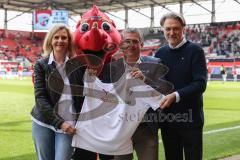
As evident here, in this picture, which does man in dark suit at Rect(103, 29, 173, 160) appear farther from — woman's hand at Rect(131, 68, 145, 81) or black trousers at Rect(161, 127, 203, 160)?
black trousers at Rect(161, 127, 203, 160)

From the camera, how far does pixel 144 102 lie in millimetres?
3525

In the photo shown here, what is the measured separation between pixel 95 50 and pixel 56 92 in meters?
0.74

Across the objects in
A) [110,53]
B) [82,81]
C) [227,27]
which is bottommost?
[82,81]

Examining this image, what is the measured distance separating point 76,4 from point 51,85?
129 feet

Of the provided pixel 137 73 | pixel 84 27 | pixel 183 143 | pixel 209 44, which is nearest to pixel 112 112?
pixel 137 73

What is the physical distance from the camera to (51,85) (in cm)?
349

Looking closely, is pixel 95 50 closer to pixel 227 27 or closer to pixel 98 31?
pixel 98 31

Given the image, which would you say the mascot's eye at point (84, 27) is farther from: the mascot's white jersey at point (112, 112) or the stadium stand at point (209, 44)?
the stadium stand at point (209, 44)

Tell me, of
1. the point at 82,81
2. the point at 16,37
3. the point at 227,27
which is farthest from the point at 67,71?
the point at 16,37

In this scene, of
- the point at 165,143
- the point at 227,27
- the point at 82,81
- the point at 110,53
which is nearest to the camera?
the point at 82,81

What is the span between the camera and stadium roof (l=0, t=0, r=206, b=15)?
3950cm

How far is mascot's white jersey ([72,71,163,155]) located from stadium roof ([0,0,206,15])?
35709mm

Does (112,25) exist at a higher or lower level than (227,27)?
lower

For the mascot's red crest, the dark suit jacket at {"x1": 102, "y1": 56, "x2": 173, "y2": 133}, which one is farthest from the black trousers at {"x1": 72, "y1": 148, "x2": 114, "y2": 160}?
the mascot's red crest
